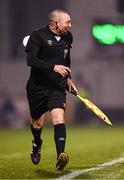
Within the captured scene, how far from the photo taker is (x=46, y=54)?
8.91 metres

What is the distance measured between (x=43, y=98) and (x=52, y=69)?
0.52m

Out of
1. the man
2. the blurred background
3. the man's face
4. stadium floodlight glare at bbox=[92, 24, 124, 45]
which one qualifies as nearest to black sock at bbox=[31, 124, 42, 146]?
the man

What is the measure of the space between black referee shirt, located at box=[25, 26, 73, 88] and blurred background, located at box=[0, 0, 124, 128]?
16.8 m

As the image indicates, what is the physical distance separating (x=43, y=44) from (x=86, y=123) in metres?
17.7

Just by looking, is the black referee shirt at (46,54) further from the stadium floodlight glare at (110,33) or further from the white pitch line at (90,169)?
the stadium floodlight glare at (110,33)

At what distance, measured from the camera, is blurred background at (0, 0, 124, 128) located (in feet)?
87.4

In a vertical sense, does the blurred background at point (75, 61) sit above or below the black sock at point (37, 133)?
below

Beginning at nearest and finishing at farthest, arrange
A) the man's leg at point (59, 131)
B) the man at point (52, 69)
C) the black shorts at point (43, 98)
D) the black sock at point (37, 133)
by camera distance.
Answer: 1. the man's leg at point (59, 131)
2. the man at point (52, 69)
3. the black shorts at point (43, 98)
4. the black sock at point (37, 133)

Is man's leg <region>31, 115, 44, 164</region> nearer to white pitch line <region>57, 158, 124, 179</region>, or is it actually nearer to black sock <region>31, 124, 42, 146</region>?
black sock <region>31, 124, 42, 146</region>

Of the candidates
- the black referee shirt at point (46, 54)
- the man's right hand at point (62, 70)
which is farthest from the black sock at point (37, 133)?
the man's right hand at point (62, 70)

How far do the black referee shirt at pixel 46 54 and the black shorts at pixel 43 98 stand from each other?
7 cm

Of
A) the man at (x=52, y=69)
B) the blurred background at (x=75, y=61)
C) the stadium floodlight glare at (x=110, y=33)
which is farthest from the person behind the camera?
the blurred background at (x=75, y=61)

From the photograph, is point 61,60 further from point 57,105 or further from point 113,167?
point 113,167

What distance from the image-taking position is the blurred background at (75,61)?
26641mm
